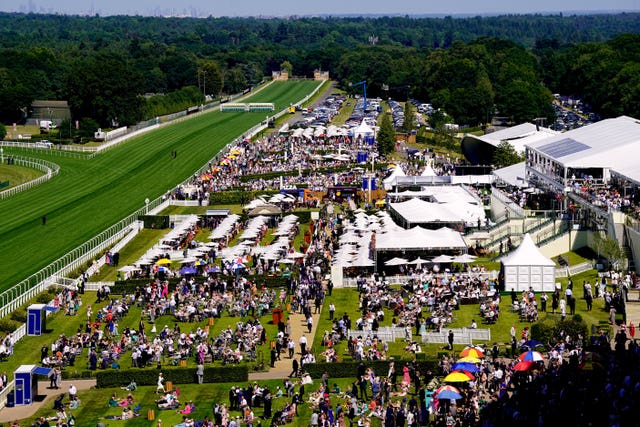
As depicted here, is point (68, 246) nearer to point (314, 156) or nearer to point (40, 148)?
→ point (314, 156)

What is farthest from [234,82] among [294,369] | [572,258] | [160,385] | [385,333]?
[160,385]

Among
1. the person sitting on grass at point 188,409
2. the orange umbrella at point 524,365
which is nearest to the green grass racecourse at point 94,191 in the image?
the person sitting on grass at point 188,409

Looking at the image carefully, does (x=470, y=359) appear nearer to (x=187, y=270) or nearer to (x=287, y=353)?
(x=287, y=353)

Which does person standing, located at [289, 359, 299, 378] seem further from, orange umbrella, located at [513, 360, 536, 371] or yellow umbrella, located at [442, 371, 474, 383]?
orange umbrella, located at [513, 360, 536, 371]

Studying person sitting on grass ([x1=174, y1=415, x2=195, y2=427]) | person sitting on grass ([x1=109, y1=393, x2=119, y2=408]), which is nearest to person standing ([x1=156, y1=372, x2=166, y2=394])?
person sitting on grass ([x1=109, y1=393, x2=119, y2=408])

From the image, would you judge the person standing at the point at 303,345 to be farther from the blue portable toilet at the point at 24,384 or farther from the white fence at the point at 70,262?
the white fence at the point at 70,262
